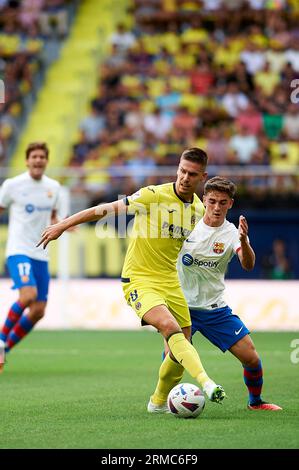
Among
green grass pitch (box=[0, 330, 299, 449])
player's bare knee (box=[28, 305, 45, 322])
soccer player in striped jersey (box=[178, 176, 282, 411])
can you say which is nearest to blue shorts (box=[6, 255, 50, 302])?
player's bare knee (box=[28, 305, 45, 322])

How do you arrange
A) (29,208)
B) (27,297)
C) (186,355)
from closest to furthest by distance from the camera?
(186,355)
(27,297)
(29,208)

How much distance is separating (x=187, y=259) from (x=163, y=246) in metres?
0.38

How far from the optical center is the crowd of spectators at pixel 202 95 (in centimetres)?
2162

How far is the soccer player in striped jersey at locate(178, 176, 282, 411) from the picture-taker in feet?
29.0

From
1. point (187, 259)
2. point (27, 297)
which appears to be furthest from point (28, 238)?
point (187, 259)

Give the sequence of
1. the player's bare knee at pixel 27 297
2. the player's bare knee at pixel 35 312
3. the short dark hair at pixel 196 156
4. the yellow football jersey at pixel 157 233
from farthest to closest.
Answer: the player's bare knee at pixel 35 312
the player's bare knee at pixel 27 297
the yellow football jersey at pixel 157 233
the short dark hair at pixel 196 156

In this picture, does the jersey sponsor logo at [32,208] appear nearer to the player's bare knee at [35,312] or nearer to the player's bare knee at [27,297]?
the player's bare knee at [27,297]

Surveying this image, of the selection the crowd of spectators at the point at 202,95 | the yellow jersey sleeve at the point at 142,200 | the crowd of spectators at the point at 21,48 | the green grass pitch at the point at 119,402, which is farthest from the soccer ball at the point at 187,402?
the crowd of spectators at the point at 21,48

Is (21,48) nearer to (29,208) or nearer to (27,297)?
Result: (29,208)

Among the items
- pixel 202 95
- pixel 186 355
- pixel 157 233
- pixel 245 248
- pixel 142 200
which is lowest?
pixel 186 355

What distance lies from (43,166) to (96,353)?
3509mm

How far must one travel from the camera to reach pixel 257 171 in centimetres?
1994

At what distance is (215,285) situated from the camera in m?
9.05

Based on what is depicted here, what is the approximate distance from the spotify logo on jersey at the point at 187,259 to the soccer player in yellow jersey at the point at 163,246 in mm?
170
